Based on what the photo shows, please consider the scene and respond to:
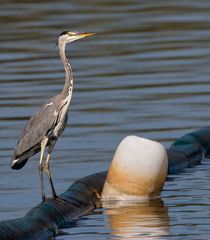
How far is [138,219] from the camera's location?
1302 centimetres

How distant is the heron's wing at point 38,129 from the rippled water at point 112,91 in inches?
24.7

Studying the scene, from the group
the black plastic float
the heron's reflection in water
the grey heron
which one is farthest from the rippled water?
the grey heron

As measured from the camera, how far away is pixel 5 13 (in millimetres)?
33906

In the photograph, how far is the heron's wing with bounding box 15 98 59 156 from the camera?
13.7m

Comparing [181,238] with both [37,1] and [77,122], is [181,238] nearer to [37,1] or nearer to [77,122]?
[77,122]

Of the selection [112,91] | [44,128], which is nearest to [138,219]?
[44,128]

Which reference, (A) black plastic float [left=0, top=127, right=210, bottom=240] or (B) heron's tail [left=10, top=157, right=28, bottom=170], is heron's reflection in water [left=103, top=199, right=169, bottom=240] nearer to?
(A) black plastic float [left=0, top=127, right=210, bottom=240]

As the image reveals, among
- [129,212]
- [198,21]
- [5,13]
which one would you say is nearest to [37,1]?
[5,13]

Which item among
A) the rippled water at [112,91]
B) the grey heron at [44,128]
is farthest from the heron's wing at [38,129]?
the rippled water at [112,91]

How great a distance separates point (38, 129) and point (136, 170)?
115cm

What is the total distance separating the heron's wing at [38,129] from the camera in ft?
45.0

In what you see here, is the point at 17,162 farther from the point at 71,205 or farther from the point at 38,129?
the point at 71,205

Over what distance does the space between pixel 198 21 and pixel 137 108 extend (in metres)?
10.8

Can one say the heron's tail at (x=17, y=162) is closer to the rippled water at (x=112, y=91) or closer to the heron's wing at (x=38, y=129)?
the heron's wing at (x=38, y=129)
